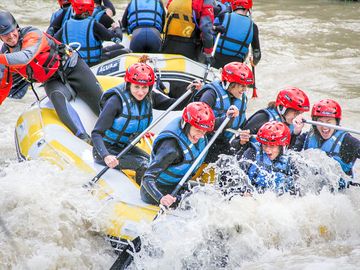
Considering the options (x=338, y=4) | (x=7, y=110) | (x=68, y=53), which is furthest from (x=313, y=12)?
(x=68, y=53)

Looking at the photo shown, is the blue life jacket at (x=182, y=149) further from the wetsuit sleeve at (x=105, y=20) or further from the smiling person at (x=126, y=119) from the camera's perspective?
the wetsuit sleeve at (x=105, y=20)

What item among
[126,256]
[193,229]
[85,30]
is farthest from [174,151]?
[85,30]

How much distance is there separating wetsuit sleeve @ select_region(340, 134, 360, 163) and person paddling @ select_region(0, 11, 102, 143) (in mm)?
2213

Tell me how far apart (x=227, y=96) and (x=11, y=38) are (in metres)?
1.93

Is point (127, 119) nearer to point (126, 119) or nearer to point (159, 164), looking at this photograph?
point (126, 119)

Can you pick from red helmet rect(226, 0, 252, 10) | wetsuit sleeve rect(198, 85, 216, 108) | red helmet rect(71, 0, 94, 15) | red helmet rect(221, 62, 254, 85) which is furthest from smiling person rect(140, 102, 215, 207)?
red helmet rect(226, 0, 252, 10)

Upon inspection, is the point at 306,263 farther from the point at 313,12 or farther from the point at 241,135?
the point at 313,12

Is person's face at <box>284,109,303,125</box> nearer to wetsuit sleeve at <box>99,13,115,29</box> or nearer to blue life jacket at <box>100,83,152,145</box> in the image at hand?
blue life jacket at <box>100,83,152,145</box>

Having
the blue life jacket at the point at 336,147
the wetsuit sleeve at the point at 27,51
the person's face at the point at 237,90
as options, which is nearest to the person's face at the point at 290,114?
the blue life jacket at the point at 336,147

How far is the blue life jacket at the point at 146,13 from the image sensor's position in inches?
316

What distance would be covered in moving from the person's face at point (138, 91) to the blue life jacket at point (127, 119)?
0.18 feet

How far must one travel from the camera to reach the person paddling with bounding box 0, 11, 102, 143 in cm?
598

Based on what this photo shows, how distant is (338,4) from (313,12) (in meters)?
1.04

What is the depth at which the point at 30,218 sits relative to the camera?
5.27 metres
